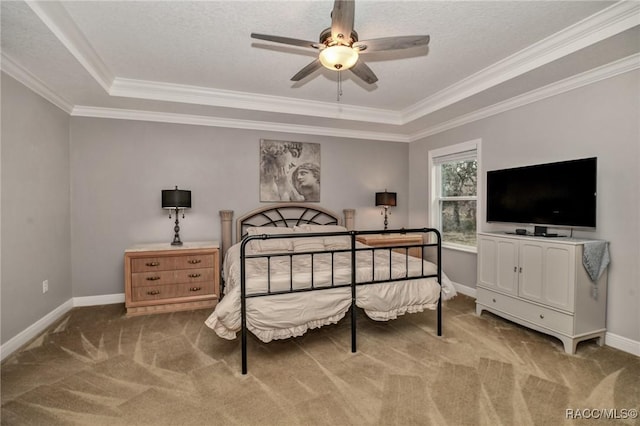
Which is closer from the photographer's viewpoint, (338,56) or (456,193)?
(338,56)

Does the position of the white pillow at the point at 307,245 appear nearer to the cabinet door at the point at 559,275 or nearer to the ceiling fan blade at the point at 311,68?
the ceiling fan blade at the point at 311,68

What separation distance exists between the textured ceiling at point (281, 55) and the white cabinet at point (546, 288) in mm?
1690

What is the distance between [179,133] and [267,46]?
85.8 inches

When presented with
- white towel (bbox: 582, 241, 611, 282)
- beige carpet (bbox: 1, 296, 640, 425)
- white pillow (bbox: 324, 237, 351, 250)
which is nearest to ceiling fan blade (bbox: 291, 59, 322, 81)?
white pillow (bbox: 324, 237, 351, 250)

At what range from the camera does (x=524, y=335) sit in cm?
304

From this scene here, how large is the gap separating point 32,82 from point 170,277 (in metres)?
2.41

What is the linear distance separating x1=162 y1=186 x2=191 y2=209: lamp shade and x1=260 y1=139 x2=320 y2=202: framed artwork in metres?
1.11

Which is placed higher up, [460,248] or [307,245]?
[307,245]

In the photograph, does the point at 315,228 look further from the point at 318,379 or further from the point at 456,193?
the point at 318,379

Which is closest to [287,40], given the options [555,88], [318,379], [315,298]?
Result: [315,298]

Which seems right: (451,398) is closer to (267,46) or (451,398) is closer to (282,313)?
(282,313)

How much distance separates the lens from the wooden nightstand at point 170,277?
364cm

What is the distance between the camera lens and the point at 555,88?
3.20m

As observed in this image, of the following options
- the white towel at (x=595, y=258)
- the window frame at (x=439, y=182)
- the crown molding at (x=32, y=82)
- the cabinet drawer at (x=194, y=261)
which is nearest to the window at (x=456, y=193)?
the window frame at (x=439, y=182)
